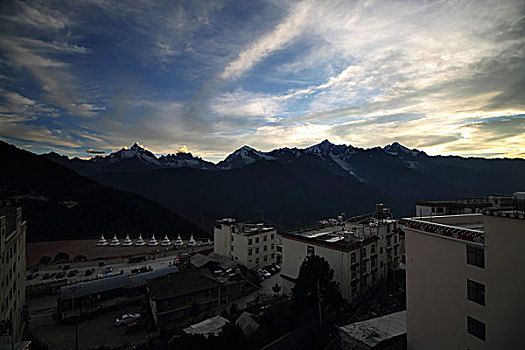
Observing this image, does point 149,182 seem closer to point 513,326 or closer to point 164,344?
point 164,344

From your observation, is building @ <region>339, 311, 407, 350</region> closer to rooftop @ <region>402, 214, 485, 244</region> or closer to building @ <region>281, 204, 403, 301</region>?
rooftop @ <region>402, 214, 485, 244</region>

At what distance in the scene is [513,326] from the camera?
29.9 ft

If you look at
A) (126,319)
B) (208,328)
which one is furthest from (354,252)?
(126,319)

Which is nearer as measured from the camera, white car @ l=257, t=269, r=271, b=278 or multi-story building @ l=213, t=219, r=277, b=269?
white car @ l=257, t=269, r=271, b=278

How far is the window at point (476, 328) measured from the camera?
10.1 metres

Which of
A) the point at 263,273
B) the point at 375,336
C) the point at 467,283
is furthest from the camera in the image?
the point at 263,273

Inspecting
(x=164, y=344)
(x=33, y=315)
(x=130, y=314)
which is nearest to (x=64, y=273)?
(x=33, y=315)

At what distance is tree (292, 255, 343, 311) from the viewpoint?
18.0m

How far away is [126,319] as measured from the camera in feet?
74.9

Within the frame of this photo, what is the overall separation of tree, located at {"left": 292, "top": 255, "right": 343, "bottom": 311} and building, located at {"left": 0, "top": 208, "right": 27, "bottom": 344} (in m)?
17.5

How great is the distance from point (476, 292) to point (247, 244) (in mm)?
→ 25579

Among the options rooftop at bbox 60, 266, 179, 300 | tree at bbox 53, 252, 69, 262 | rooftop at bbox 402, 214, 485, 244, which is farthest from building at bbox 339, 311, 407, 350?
tree at bbox 53, 252, 69, 262

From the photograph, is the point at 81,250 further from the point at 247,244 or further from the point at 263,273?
the point at 263,273

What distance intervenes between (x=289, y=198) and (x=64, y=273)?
146m
